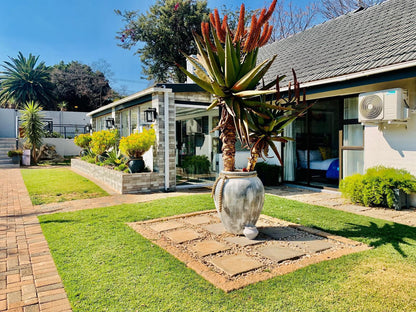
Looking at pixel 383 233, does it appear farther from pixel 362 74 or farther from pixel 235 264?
pixel 362 74

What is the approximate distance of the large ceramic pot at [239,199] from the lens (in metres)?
4.17

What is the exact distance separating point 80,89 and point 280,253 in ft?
116

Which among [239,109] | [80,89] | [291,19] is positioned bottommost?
[239,109]

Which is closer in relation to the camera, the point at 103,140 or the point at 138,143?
the point at 138,143

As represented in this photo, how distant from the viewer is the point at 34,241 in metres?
4.32

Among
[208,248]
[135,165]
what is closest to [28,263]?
[208,248]

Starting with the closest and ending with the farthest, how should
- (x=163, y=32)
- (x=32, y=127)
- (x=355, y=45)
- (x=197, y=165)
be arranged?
(x=355, y=45)
(x=197, y=165)
(x=32, y=127)
(x=163, y=32)

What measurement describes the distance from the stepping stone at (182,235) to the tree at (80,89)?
3239cm

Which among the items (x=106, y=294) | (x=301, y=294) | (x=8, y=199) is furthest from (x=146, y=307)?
(x=8, y=199)

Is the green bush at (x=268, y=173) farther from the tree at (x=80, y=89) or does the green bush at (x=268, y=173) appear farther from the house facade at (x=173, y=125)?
the tree at (x=80, y=89)

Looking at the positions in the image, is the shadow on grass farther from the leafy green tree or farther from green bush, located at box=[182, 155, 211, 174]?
the leafy green tree

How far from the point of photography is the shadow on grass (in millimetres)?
4012

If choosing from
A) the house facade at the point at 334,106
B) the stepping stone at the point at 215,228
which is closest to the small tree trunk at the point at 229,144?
the stepping stone at the point at 215,228

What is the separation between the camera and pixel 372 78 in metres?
6.30
